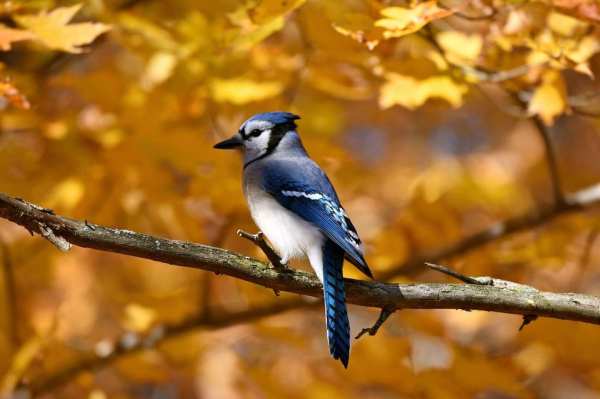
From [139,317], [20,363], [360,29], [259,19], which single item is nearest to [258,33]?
[259,19]

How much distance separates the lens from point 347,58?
2496 mm

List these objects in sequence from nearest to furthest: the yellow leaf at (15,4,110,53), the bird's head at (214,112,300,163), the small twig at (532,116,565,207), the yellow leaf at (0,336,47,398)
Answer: the yellow leaf at (15,4,110,53), the yellow leaf at (0,336,47,398), the small twig at (532,116,565,207), the bird's head at (214,112,300,163)

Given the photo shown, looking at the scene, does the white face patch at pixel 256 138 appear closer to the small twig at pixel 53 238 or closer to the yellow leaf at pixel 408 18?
the yellow leaf at pixel 408 18

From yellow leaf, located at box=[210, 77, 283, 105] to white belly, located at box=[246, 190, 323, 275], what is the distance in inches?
13.4

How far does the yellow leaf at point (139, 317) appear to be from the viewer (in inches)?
105

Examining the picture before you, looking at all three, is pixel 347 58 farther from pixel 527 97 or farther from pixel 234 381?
pixel 234 381

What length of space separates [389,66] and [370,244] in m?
0.61

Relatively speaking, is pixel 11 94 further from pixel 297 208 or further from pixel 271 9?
pixel 297 208

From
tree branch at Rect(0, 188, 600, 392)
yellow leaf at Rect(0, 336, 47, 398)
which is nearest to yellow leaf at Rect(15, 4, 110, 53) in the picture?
tree branch at Rect(0, 188, 600, 392)

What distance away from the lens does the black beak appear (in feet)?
8.76

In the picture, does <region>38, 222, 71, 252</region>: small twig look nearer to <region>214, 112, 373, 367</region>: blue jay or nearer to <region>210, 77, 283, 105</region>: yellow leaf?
<region>214, 112, 373, 367</region>: blue jay

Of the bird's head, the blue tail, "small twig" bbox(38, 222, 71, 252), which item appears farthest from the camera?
the bird's head

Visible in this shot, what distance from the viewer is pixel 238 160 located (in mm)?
2893

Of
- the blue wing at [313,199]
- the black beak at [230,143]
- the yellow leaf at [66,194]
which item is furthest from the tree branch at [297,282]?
the yellow leaf at [66,194]
